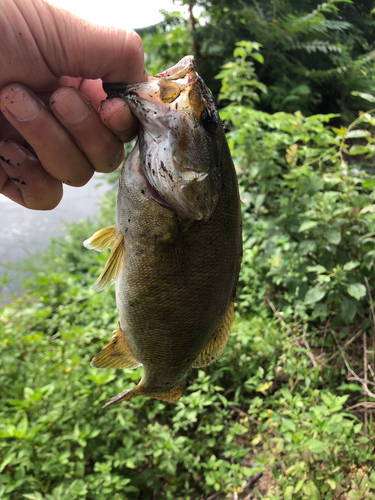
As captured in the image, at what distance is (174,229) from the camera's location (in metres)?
1.19

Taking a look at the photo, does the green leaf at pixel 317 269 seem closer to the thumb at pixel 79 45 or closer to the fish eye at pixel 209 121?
the fish eye at pixel 209 121

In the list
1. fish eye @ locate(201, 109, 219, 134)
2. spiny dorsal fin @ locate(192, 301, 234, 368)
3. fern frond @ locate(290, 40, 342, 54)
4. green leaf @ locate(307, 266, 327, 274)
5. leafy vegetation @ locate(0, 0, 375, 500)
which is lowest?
leafy vegetation @ locate(0, 0, 375, 500)

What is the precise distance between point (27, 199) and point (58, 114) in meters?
0.55

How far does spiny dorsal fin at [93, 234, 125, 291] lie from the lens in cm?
127

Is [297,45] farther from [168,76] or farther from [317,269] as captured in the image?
[168,76]

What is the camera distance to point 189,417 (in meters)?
2.53

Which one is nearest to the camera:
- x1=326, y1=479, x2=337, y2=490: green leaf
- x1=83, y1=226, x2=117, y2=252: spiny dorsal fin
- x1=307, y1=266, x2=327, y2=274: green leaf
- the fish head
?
the fish head

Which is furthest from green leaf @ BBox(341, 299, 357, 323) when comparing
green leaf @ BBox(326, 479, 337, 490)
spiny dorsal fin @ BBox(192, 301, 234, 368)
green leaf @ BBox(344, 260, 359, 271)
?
spiny dorsal fin @ BBox(192, 301, 234, 368)

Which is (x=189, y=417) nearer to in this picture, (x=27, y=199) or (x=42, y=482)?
(x=42, y=482)

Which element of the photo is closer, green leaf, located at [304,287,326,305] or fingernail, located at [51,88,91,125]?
fingernail, located at [51,88,91,125]

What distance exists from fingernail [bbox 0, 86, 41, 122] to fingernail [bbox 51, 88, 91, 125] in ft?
0.24

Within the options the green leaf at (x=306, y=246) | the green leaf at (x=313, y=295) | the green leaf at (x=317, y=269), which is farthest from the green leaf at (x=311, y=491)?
the green leaf at (x=306, y=246)

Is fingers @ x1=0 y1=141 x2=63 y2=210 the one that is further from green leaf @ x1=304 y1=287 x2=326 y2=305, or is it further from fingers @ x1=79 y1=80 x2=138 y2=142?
green leaf @ x1=304 y1=287 x2=326 y2=305

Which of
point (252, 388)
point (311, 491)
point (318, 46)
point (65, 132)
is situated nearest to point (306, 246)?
point (252, 388)
